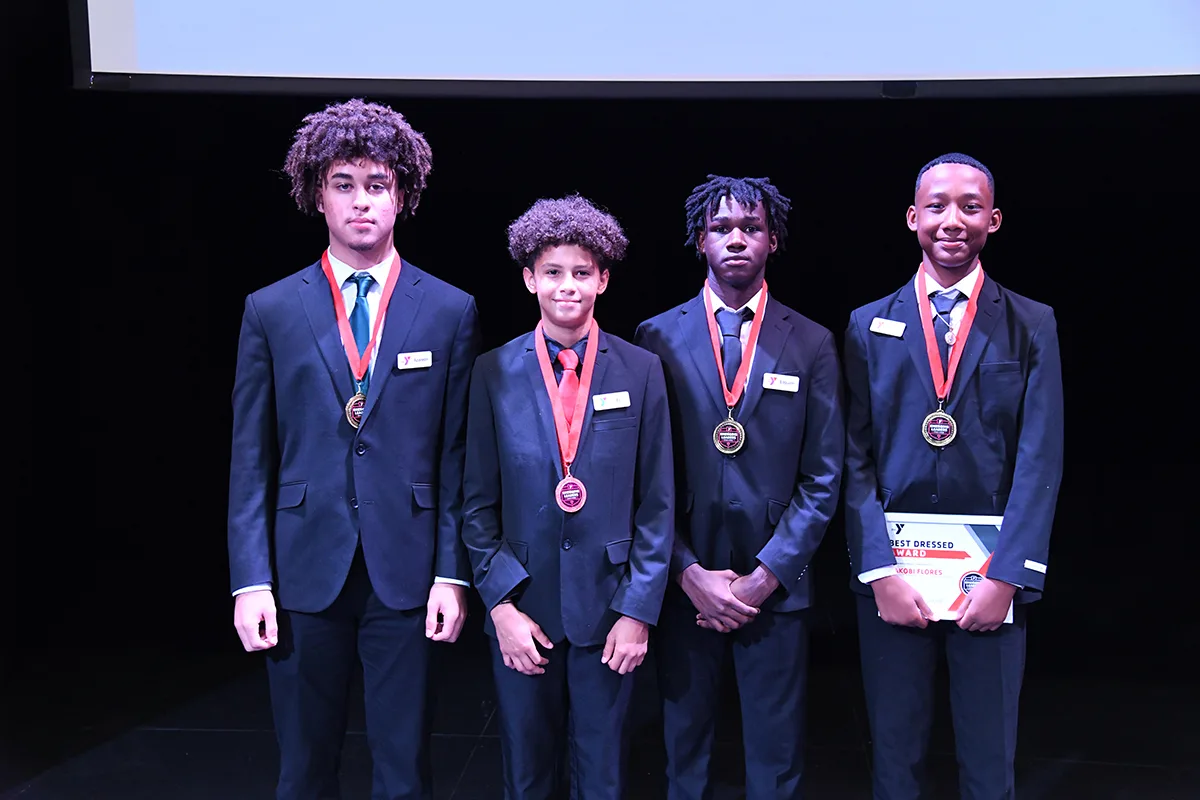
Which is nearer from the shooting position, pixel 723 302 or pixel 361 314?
pixel 361 314

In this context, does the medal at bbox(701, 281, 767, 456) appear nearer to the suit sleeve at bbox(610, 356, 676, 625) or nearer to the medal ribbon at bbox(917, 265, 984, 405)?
the suit sleeve at bbox(610, 356, 676, 625)

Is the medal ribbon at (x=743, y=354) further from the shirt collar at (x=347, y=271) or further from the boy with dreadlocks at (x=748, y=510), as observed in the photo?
the shirt collar at (x=347, y=271)

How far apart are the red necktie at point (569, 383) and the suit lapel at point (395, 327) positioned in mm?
392

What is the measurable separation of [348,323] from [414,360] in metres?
0.20

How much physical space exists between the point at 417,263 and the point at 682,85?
131 centimetres

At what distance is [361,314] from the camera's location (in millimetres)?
2461

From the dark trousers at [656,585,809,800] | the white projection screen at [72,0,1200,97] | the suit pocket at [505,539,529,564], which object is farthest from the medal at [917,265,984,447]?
the white projection screen at [72,0,1200,97]

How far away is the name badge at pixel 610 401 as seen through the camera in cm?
237

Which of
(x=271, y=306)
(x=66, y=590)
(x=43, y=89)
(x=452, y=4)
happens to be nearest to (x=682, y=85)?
(x=452, y=4)

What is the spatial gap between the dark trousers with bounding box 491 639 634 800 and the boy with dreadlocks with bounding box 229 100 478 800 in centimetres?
23

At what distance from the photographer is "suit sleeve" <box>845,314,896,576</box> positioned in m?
2.48

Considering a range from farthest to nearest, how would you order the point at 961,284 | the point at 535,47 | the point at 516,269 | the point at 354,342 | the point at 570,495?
1. the point at 516,269
2. the point at 535,47
3. the point at 961,284
4. the point at 354,342
5. the point at 570,495

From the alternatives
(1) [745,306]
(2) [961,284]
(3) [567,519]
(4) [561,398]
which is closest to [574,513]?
(3) [567,519]

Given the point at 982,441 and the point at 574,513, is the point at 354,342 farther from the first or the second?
the point at 982,441
